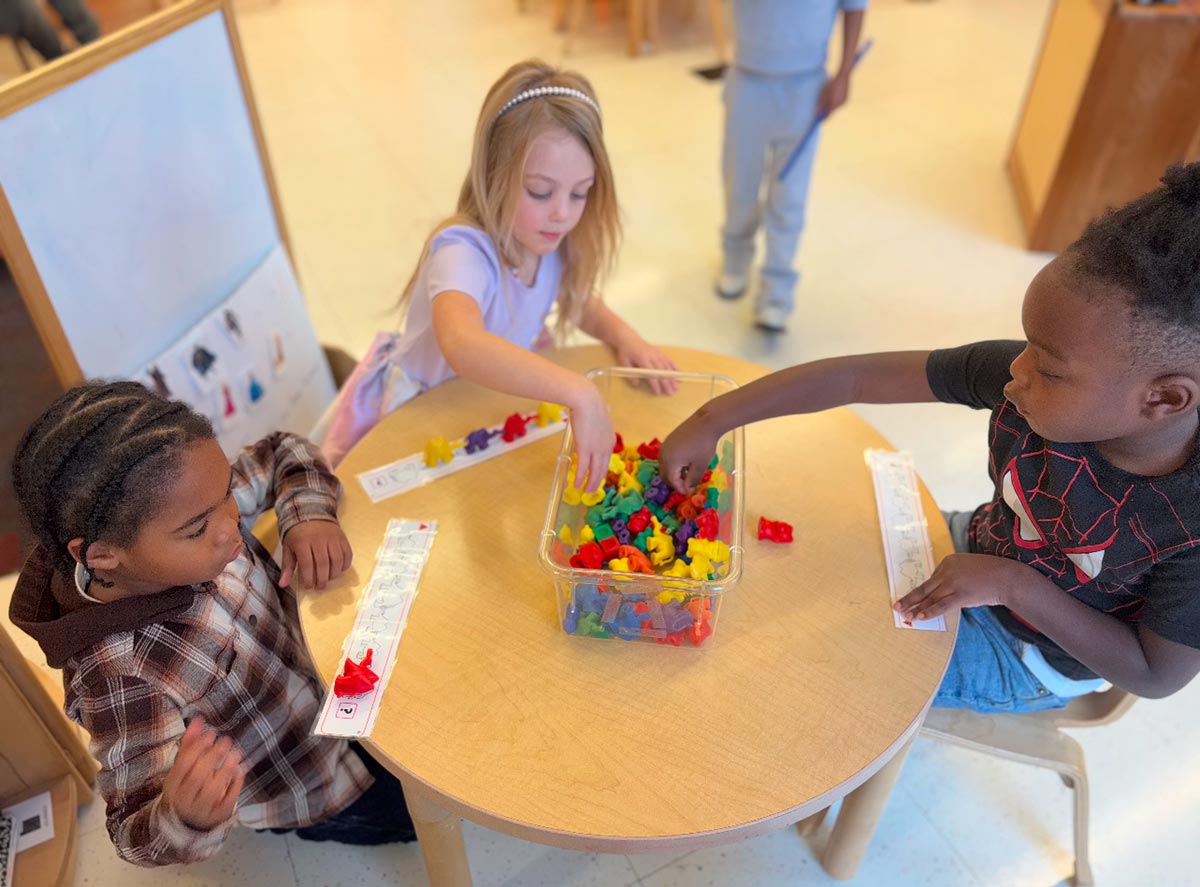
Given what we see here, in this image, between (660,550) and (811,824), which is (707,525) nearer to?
(660,550)

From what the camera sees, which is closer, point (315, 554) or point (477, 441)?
point (315, 554)

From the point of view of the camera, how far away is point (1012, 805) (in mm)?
1535

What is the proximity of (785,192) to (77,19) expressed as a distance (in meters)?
2.84

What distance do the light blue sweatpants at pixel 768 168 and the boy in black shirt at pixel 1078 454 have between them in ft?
4.42

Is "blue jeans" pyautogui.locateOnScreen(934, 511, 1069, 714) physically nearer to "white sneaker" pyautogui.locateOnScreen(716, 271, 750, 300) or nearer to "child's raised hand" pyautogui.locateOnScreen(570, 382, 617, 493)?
"child's raised hand" pyautogui.locateOnScreen(570, 382, 617, 493)

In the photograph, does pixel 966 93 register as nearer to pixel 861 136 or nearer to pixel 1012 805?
pixel 861 136

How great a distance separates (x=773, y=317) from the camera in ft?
8.55

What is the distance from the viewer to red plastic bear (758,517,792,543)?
1.15m

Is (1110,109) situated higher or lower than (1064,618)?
lower

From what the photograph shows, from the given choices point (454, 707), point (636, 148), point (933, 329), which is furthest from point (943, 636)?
point (636, 148)

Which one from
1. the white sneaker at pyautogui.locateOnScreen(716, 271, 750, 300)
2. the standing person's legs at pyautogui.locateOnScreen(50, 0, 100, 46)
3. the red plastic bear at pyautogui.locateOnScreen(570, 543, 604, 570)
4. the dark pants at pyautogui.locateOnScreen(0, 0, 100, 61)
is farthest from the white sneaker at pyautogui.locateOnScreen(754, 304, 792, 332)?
the standing person's legs at pyautogui.locateOnScreen(50, 0, 100, 46)

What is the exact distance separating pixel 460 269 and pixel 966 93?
344 centimetres

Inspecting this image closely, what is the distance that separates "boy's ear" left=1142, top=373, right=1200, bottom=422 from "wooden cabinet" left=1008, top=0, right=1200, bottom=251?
205 cm

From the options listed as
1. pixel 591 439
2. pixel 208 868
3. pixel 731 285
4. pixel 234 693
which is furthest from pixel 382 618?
pixel 731 285
